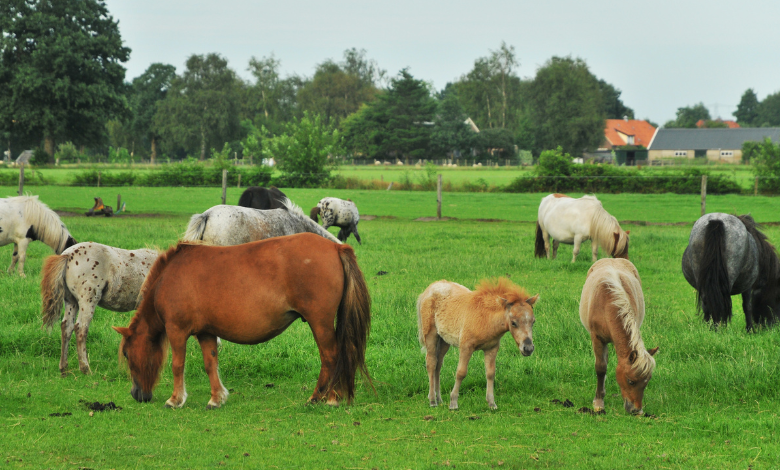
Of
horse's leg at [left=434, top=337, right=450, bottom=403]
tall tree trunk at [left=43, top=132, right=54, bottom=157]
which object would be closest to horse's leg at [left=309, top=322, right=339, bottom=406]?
horse's leg at [left=434, top=337, right=450, bottom=403]

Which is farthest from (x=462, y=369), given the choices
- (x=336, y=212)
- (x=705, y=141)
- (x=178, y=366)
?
(x=705, y=141)

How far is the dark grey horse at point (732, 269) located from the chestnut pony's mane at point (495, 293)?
158 inches

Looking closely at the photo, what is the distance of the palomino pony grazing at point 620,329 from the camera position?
5281 millimetres

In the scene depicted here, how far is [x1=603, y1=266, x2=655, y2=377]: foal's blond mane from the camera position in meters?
5.23

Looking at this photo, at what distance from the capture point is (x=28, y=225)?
11.4 m

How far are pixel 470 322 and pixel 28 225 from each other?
9099 mm

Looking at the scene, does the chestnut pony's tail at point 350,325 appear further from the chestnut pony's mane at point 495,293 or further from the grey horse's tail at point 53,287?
the grey horse's tail at point 53,287

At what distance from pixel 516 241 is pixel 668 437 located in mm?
13362

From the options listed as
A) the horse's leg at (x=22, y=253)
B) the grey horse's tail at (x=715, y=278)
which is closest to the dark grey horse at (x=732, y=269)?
the grey horse's tail at (x=715, y=278)

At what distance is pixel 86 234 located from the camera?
16906 mm

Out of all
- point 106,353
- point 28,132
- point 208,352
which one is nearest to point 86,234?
point 106,353

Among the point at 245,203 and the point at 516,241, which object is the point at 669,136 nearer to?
the point at 516,241

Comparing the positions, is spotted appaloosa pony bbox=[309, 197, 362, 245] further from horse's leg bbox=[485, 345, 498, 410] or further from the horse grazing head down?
horse's leg bbox=[485, 345, 498, 410]

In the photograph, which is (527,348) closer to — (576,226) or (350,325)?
(350,325)
